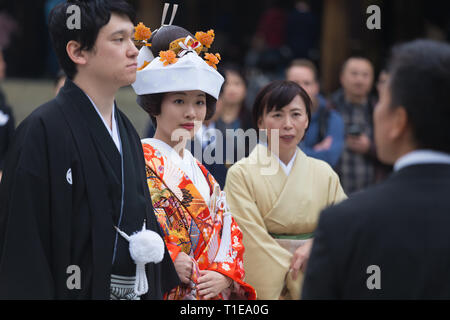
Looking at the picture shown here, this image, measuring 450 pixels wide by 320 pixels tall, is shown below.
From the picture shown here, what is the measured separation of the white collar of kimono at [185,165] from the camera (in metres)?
2.79

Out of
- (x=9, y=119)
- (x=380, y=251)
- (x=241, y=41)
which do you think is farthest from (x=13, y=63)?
(x=380, y=251)

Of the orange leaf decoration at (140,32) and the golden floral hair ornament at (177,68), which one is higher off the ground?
the orange leaf decoration at (140,32)

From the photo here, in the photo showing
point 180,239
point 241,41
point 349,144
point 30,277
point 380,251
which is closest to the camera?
point 380,251

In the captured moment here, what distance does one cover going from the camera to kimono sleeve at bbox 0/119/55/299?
2.00 meters

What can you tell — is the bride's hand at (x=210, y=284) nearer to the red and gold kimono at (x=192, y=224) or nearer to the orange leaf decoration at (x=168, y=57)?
the red and gold kimono at (x=192, y=224)

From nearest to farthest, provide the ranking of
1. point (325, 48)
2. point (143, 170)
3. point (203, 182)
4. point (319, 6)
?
A: point (143, 170) → point (203, 182) → point (325, 48) → point (319, 6)

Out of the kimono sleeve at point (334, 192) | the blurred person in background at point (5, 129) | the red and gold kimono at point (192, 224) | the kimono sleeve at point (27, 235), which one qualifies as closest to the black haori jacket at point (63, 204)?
the kimono sleeve at point (27, 235)

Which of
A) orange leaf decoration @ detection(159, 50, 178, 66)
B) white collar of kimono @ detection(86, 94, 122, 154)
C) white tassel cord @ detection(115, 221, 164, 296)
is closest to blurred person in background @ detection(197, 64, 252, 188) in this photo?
orange leaf decoration @ detection(159, 50, 178, 66)

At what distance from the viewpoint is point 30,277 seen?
200 cm

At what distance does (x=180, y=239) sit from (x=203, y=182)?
34 centimetres

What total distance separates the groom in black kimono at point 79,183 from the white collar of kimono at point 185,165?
0.40 m

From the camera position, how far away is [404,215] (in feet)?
4.99

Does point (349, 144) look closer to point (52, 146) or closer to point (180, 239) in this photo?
point (180, 239)

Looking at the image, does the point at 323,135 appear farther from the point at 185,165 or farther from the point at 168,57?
the point at 168,57
